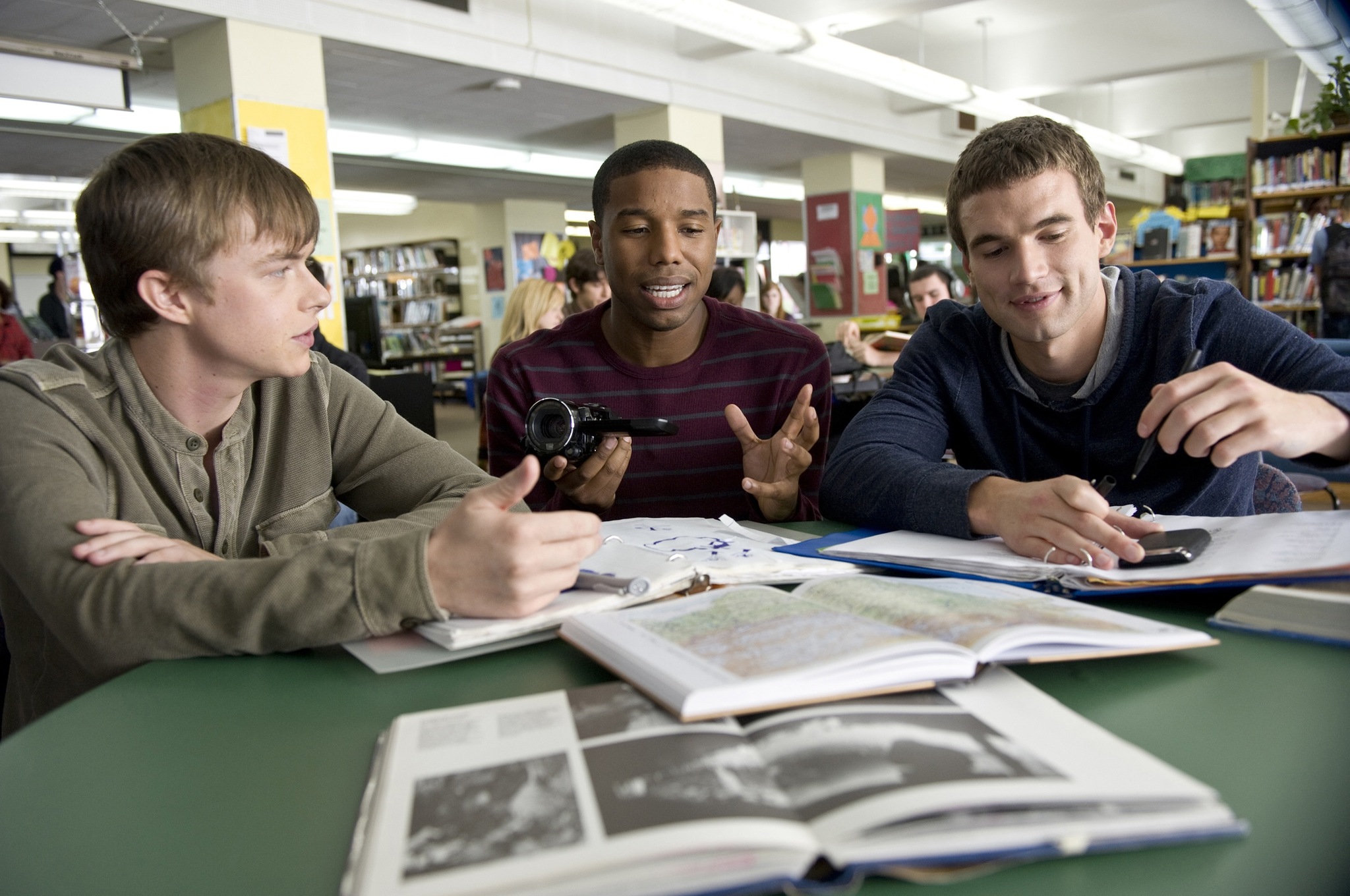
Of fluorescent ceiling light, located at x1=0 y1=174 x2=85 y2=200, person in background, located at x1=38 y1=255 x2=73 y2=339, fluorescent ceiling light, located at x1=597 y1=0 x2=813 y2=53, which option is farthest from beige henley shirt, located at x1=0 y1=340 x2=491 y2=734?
fluorescent ceiling light, located at x1=0 y1=174 x2=85 y2=200

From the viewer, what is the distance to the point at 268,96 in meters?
5.38

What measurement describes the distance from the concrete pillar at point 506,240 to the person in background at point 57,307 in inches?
187

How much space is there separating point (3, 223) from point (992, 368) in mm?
15140

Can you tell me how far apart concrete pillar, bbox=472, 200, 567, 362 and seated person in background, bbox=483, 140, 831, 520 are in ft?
A: 34.2

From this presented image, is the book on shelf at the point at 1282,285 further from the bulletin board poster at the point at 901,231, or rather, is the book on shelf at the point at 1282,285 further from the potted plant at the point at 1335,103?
the bulletin board poster at the point at 901,231

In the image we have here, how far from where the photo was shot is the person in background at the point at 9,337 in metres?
6.59

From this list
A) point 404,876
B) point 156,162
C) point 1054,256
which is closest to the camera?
point 404,876

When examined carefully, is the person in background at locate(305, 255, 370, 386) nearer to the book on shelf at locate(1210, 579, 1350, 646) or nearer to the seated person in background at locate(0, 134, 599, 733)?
the seated person in background at locate(0, 134, 599, 733)

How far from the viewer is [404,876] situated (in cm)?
45

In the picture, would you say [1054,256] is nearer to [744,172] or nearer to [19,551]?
[19,551]

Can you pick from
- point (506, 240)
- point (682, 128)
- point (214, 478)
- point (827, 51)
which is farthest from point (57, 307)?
point (214, 478)

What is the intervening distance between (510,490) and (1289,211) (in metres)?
8.86

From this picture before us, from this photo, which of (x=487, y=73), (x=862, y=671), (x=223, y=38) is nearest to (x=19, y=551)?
(x=862, y=671)

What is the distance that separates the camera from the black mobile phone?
3.06 feet
